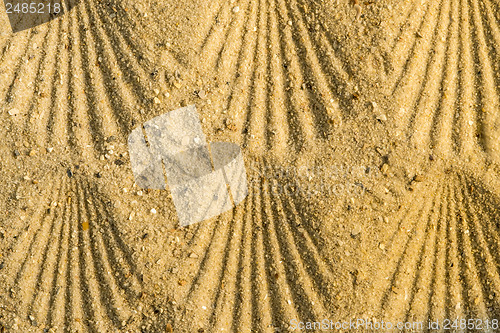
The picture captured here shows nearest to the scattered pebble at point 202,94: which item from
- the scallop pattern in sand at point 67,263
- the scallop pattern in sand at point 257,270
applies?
the scallop pattern in sand at point 257,270

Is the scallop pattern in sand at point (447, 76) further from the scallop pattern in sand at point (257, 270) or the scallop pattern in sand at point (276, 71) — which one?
the scallop pattern in sand at point (257, 270)

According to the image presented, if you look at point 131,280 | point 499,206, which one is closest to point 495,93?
point 499,206

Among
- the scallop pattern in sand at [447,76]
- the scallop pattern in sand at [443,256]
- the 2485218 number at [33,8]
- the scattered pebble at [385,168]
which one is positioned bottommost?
the scallop pattern in sand at [443,256]

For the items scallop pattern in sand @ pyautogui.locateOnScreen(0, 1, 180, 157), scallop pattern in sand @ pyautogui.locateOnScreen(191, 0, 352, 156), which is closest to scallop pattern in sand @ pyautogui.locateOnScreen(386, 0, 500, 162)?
scallop pattern in sand @ pyautogui.locateOnScreen(191, 0, 352, 156)

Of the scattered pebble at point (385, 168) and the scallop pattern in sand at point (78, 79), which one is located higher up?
the scallop pattern in sand at point (78, 79)

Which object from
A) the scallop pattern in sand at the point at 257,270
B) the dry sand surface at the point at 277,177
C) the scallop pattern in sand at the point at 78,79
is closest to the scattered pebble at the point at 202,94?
the dry sand surface at the point at 277,177

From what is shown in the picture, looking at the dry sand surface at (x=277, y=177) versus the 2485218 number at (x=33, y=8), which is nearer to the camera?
the dry sand surface at (x=277, y=177)

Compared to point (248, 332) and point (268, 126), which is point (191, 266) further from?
point (268, 126)

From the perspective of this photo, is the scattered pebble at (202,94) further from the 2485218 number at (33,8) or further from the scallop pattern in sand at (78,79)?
the 2485218 number at (33,8)

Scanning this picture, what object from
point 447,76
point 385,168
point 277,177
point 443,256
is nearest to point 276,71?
point 277,177
